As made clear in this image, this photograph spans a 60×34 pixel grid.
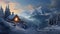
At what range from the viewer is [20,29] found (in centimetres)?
344

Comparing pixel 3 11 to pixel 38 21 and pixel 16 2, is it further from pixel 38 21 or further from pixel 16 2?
pixel 38 21

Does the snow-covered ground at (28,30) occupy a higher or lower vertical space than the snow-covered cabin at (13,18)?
lower

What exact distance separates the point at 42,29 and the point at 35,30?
0.18m

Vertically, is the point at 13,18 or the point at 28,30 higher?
the point at 13,18

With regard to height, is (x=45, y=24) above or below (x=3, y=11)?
below

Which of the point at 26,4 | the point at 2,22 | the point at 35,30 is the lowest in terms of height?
the point at 35,30

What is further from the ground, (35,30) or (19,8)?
(19,8)

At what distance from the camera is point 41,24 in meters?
3.45

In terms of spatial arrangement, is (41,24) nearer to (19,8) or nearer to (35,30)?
(35,30)

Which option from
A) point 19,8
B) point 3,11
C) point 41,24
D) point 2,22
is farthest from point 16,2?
point 41,24

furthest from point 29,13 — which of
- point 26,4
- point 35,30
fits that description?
point 35,30

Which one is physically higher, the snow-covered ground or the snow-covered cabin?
the snow-covered cabin

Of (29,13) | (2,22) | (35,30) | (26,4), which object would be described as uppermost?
(26,4)

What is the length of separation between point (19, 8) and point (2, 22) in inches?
22.1
